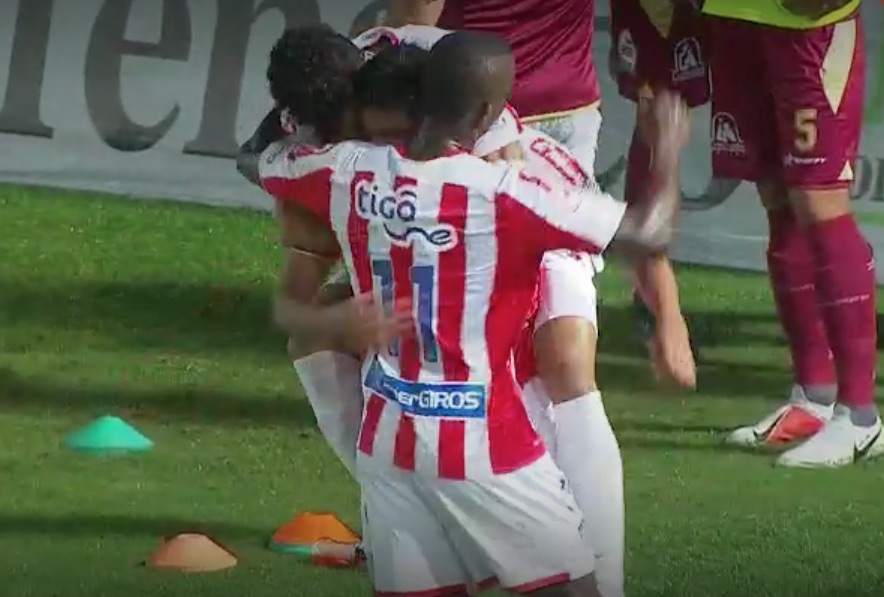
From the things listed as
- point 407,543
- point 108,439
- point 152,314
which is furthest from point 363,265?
point 152,314

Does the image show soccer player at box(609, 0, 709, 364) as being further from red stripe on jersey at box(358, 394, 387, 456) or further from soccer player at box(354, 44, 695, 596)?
red stripe on jersey at box(358, 394, 387, 456)

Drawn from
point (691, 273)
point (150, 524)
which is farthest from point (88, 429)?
point (691, 273)

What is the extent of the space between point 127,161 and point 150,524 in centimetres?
477

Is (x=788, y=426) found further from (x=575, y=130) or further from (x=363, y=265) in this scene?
(x=363, y=265)

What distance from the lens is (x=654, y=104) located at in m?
3.42

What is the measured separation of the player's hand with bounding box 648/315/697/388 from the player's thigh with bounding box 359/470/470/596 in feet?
1.62

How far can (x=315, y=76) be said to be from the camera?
3730mm

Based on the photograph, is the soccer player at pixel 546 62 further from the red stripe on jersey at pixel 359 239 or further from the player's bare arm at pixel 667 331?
the red stripe on jersey at pixel 359 239

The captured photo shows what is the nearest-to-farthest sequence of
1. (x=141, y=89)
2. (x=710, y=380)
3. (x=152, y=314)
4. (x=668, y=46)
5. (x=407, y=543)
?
(x=407, y=543), (x=668, y=46), (x=710, y=380), (x=152, y=314), (x=141, y=89)

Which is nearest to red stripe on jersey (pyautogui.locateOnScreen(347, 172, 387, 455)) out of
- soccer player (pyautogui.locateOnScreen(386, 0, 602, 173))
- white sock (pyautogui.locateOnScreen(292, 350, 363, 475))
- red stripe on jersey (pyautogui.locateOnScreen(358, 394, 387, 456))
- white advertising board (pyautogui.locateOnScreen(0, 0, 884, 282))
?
red stripe on jersey (pyautogui.locateOnScreen(358, 394, 387, 456))

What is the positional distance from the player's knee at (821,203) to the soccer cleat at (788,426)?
512mm

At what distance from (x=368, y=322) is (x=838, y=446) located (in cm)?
254

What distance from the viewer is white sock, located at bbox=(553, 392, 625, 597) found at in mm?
3934

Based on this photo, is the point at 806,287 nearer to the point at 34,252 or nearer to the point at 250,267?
the point at 250,267
